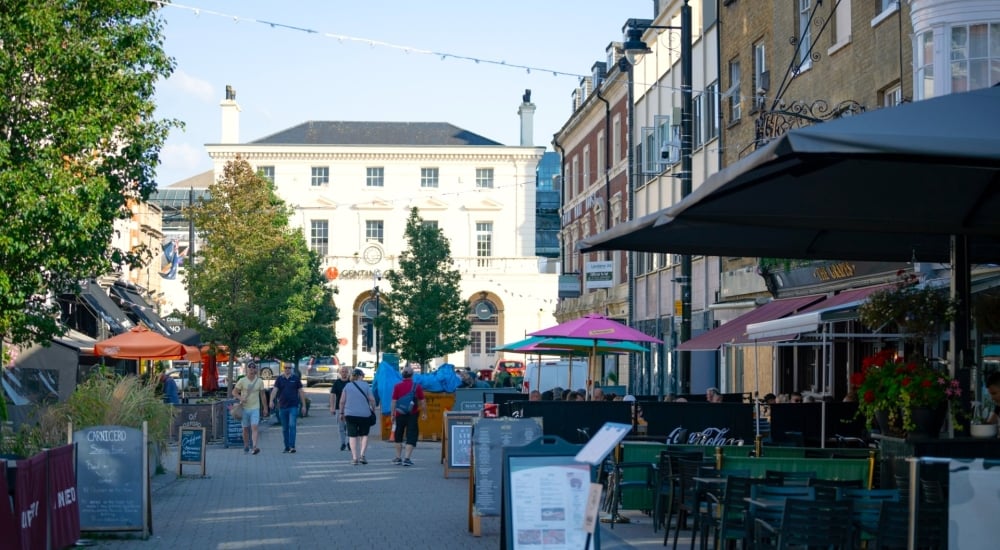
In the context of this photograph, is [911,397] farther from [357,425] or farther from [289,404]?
[289,404]

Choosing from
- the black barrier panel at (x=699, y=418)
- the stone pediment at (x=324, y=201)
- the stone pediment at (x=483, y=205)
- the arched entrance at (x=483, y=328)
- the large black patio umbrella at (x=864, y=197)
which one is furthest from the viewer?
the stone pediment at (x=483, y=205)

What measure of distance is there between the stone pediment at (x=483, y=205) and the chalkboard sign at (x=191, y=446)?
59.9 meters

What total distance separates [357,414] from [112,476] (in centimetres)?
1036

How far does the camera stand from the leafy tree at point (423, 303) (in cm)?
5719

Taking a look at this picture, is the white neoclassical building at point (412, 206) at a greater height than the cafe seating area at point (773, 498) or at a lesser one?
greater

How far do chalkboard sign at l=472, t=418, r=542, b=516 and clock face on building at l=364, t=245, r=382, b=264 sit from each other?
6441 centimetres

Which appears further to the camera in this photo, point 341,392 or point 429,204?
point 429,204

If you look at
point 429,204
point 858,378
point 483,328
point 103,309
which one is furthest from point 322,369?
point 858,378

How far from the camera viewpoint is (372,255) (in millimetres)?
79188

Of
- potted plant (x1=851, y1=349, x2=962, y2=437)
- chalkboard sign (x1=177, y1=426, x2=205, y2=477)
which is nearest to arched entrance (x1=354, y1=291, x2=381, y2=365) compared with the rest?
chalkboard sign (x1=177, y1=426, x2=205, y2=477)

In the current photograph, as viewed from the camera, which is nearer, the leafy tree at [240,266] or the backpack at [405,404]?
the backpack at [405,404]

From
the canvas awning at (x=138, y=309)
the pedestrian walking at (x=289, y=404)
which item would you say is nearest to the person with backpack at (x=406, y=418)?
the pedestrian walking at (x=289, y=404)

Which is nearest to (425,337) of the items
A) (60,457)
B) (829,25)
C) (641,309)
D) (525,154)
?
(641,309)

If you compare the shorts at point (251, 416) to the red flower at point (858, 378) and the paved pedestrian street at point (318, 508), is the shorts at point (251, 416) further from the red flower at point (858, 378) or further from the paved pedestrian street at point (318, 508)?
the red flower at point (858, 378)
